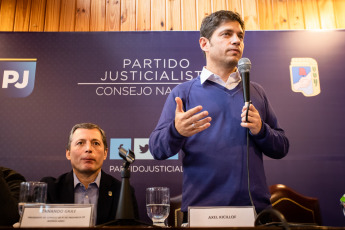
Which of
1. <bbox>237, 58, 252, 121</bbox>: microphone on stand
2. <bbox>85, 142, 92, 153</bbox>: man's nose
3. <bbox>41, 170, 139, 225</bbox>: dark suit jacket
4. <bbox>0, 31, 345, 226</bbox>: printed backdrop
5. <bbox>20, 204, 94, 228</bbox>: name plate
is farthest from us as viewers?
<bbox>0, 31, 345, 226</bbox>: printed backdrop

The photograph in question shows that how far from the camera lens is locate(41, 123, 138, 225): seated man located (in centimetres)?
212

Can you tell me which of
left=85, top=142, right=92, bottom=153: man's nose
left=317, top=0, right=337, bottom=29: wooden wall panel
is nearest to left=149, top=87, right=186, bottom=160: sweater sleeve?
left=85, top=142, right=92, bottom=153: man's nose

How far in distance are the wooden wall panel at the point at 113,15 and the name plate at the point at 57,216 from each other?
2328mm

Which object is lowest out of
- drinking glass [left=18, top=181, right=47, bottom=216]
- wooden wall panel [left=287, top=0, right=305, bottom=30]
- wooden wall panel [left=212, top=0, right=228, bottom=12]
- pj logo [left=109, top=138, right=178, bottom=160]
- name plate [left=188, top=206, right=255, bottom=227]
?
Answer: name plate [left=188, top=206, right=255, bottom=227]

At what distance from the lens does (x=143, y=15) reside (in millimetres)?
3229

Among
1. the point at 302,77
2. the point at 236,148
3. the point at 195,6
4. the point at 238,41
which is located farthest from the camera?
the point at 195,6

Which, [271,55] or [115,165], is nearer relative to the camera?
[115,165]

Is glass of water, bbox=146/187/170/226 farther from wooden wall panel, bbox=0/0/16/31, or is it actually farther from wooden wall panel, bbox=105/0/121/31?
wooden wall panel, bbox=0/0/16/31

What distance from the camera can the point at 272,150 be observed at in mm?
1623

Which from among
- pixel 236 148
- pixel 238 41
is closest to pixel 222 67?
pixel 238 41

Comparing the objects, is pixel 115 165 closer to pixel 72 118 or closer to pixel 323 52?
pixel 72 118

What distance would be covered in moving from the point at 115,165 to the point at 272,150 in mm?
1480

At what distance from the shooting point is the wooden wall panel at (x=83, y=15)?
319 centimetres

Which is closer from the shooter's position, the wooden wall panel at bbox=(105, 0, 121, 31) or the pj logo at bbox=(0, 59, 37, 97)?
the pj logo at bbox=(0, 59, 37, 97)
